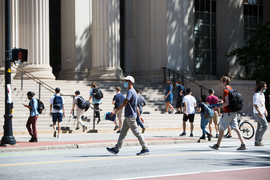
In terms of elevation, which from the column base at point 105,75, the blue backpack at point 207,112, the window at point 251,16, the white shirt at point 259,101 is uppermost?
the window at point 251,16

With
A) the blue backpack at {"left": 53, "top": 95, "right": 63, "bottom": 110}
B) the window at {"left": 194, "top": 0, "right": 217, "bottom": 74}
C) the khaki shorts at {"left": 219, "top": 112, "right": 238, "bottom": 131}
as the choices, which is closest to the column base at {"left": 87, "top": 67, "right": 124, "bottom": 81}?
the window at {"left": 194, "top": 0, "right": 217, "bottom": 74}

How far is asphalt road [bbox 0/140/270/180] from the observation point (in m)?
7.40

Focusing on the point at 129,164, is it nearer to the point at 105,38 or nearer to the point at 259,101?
the point at 259,101

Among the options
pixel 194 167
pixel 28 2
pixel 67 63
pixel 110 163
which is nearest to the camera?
pixel 194 167

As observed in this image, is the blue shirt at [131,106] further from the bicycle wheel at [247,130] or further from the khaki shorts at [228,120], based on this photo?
the bicycle wheel at [247,130]

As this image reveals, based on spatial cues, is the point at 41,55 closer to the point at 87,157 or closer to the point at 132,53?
the point at 132,53

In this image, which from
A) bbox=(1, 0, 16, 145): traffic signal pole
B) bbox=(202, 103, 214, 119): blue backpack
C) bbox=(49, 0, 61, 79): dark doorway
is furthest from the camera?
bbox=(49, 0, 61, 79): dark doorway

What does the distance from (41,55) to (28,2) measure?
3022 mm

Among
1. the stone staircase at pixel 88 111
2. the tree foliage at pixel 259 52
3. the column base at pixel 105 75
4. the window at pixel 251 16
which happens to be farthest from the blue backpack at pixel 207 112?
the window at pixel 251 16

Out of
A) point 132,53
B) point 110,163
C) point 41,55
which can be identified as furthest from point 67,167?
point 132,53

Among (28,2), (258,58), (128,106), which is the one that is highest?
(28,2)

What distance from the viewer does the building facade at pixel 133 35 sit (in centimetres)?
2466

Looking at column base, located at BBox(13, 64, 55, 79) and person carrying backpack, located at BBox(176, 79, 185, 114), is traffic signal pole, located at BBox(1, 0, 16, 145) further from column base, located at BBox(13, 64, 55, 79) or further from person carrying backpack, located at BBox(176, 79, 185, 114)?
column base, located at BBox(13, 64, 55, 79)

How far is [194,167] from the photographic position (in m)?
8.12
